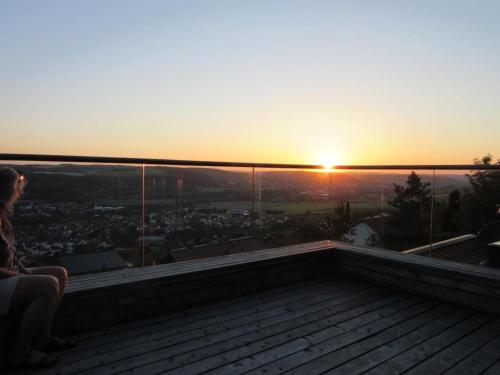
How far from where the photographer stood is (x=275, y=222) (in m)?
3.98

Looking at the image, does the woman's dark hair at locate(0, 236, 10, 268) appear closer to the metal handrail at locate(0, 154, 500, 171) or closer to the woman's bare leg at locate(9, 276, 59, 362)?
the woman's bare leg at locate(9, 276, 59, 362)

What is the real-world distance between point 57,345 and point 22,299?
401 mm

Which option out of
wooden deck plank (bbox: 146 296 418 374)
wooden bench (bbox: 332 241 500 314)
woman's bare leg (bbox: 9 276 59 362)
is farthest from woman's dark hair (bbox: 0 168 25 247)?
wooden bench (bbox: 332 241 500 314)

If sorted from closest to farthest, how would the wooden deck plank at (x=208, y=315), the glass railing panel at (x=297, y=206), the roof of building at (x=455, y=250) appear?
the wooden deck plank at (x=208, y=315)
the glass railing panel at (x=297, y=206)
the roof of building at (x=455, y=250)

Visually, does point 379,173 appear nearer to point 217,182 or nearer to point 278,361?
point 217,182

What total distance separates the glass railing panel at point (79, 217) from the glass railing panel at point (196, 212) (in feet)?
0.46

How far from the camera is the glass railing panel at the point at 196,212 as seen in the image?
317 centimetres

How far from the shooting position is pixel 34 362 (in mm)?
1961

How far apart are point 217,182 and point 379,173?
6.21 ft

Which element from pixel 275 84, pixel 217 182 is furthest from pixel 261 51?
pixel 217 182

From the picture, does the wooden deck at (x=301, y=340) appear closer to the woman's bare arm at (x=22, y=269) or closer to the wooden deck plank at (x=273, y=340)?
the wooden deck plank at (x=273, y=340)

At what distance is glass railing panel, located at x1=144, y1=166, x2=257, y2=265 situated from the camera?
10.4ft

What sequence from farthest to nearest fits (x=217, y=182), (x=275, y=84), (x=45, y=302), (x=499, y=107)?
(x=499, y=107) < (x=275, y=84) < (x=217, y=182) < (x=45, y=302)

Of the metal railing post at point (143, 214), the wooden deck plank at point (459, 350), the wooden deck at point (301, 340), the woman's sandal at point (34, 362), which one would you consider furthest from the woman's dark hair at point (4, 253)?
the wooden deck plank at point (459, 350)
